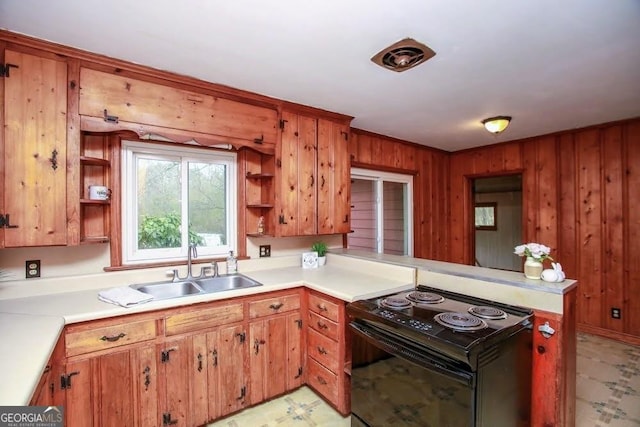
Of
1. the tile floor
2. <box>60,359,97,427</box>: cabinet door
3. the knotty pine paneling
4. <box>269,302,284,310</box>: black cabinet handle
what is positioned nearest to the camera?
<box>60,359,97,427</box>: cabinet door

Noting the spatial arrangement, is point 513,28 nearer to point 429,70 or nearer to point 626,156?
point 429,70

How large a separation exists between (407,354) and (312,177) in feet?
5.85

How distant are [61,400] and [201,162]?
72.5 inches

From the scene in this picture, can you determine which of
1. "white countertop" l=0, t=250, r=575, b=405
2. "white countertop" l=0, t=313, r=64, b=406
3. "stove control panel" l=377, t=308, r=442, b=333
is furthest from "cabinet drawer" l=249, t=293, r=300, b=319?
"white countertop" l=0, t=313, r=64, b=406

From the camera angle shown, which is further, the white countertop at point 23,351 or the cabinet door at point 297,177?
the cabinet door at point 297,177

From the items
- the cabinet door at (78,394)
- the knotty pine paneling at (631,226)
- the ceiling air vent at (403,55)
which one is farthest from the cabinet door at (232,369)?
the knotty pine paneling at (631,226)

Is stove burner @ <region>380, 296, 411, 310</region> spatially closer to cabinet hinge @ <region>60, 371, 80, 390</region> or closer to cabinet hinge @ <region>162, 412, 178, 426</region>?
cabinet hinge @ <region>162, 412, 178, 426</region>

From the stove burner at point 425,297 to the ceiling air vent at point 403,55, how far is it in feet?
5.12

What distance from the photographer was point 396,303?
1885 millimetres

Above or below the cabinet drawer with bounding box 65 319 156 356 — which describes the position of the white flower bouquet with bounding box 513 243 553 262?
above

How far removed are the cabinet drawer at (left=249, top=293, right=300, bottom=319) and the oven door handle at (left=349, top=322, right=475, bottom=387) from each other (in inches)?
24.3

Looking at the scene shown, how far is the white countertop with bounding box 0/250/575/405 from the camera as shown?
1.19 meters

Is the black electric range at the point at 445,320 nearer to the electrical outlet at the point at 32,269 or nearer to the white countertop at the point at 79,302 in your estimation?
the white countertop at the point at 79,302

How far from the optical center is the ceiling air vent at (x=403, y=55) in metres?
1.76
